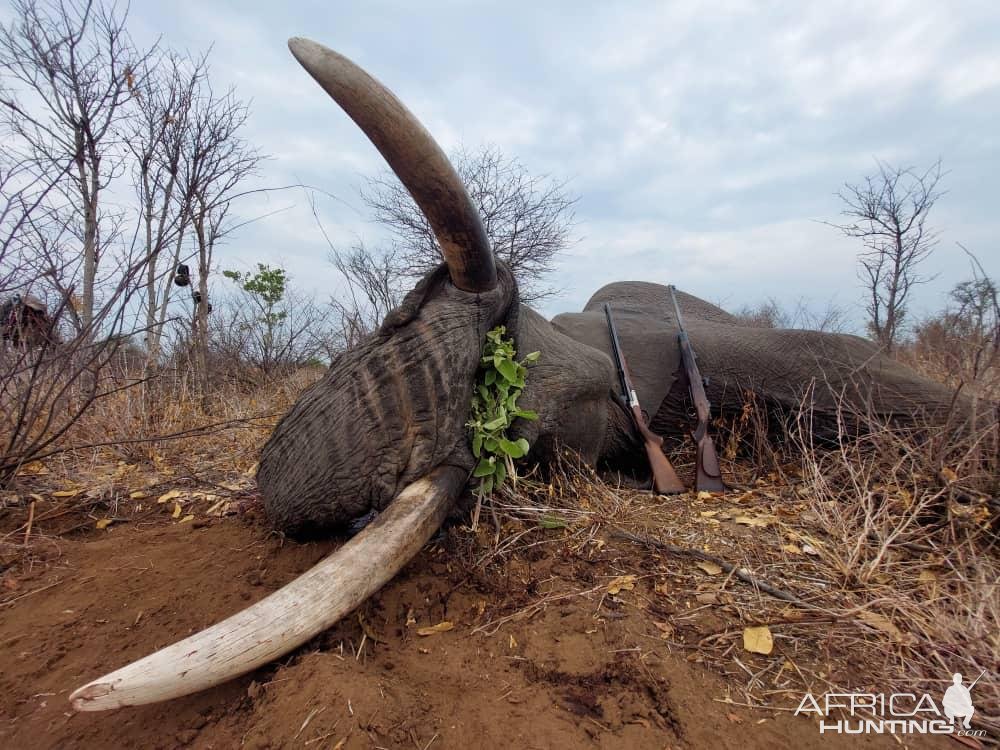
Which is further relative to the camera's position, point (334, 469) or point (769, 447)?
point (769, 447)

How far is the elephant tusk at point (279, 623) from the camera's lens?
Result: 1.02 metres

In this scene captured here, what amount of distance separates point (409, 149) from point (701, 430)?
82.3 inches

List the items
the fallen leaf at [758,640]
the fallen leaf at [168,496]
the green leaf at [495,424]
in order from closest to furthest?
1. the fallen leaf at [758,640]
2. the green leaf at [495,424]
3. the fallen leaf at [168,496]

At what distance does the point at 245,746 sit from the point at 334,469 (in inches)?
30.5

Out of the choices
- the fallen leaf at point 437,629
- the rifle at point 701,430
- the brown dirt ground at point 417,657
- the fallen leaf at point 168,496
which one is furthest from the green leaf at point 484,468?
the fallen leaf at point 168,496

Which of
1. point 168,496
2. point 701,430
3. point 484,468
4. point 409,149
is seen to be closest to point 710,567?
point 484,468

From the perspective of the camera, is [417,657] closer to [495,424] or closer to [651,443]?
[495,424]

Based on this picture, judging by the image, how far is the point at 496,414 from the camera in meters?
2.03

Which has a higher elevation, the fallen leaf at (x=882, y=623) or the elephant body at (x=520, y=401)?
the elephant body at (x=520, y=401)

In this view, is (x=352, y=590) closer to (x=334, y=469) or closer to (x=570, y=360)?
(x=334, y=469)

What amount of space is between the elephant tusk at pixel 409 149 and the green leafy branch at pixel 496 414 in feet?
1.21

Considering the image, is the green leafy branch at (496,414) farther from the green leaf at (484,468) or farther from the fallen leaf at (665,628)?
the fallen leaf at (665,628)

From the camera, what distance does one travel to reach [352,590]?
1324mm

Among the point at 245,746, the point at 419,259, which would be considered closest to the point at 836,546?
the point at 245,746
